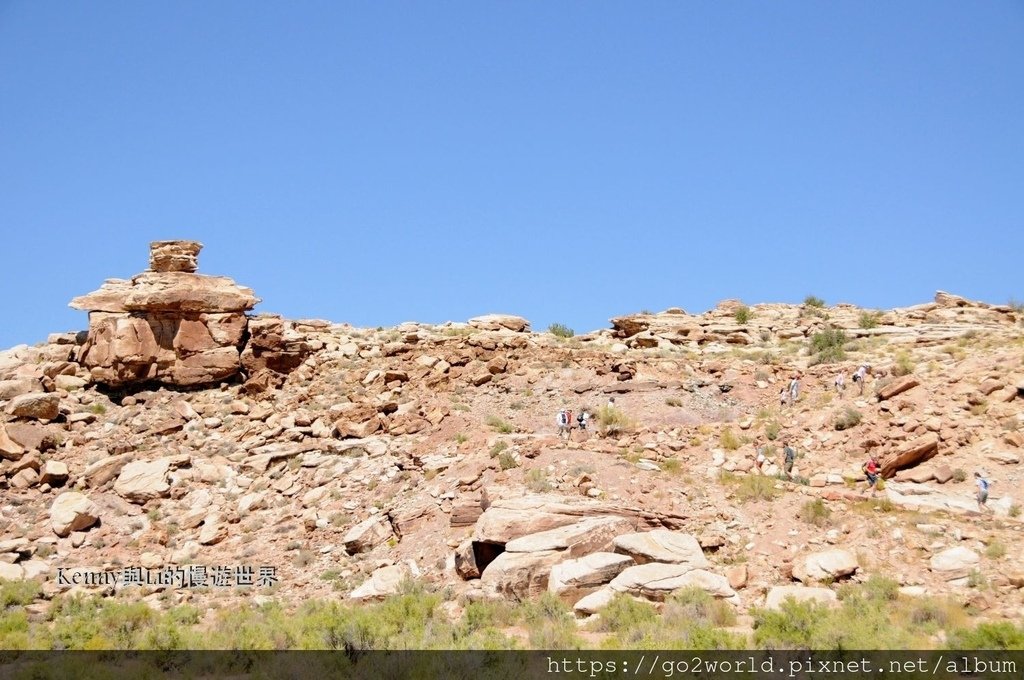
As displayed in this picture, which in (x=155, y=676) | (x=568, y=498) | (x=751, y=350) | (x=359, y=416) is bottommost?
(x=155, y=676)

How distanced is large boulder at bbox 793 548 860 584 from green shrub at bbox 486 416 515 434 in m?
10.3

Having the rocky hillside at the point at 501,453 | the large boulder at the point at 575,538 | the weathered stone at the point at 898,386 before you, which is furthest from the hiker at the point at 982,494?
the large boulder at the point at 575,538

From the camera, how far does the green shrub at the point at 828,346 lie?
1077 inches

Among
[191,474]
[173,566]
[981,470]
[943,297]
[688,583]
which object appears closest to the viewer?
[688,583]

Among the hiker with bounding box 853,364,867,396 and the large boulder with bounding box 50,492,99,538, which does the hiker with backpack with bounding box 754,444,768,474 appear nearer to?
the hiker with bounding box 853,364,867,396

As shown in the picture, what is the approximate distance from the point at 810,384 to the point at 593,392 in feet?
22.4

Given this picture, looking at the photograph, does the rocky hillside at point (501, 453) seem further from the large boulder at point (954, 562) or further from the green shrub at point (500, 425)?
the green shrub at point (500, 425)

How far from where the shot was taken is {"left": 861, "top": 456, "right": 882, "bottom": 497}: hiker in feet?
62.3

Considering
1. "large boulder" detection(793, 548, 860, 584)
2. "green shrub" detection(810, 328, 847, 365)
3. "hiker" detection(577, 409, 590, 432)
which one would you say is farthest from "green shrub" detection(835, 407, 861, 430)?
"hiker" detection(577, 409, 590, 432)

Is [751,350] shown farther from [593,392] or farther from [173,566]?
[173,566]

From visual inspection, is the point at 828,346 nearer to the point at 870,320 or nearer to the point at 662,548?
the point at 870,320

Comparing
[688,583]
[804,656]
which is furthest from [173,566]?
[804,656]

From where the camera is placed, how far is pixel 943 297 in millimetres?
34844

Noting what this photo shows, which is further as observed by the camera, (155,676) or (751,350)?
(751,350)
